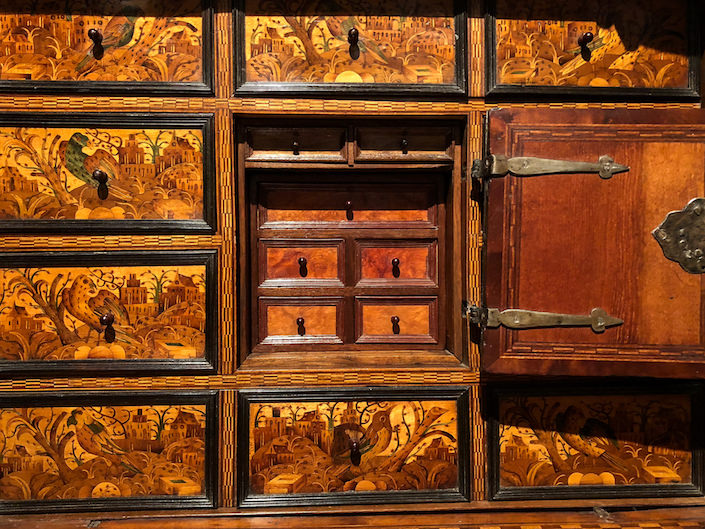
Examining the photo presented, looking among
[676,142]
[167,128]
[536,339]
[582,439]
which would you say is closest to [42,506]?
[167,128]

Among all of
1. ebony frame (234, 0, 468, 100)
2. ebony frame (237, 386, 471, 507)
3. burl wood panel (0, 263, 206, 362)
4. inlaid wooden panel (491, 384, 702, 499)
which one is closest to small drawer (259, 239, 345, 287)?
burl wood panel (0, 263, 206, 362)

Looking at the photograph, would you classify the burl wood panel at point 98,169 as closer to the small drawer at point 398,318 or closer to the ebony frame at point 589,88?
the small drawer at point 398,318

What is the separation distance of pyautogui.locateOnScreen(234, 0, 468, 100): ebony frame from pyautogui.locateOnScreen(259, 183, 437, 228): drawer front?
313mm

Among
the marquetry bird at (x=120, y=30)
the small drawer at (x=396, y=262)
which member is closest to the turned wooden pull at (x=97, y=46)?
the marquetry bird at (x=120, y=30)

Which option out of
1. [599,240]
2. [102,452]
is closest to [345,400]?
[102,452]

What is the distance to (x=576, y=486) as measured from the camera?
156 centimetres

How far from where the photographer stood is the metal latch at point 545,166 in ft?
4.62

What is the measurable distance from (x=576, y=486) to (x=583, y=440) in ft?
0.51

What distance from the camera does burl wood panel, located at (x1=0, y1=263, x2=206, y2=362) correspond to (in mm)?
1469

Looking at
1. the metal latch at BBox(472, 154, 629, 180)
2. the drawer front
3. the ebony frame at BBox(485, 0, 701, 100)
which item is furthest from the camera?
the drawer front

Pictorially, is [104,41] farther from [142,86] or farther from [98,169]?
[98,169]

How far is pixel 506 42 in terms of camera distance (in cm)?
152

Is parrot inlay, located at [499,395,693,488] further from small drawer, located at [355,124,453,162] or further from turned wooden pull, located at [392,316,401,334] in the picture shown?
small drawer, located at [355,124,453,162]

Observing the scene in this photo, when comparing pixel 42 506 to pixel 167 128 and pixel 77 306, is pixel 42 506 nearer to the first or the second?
pixel 77 306
